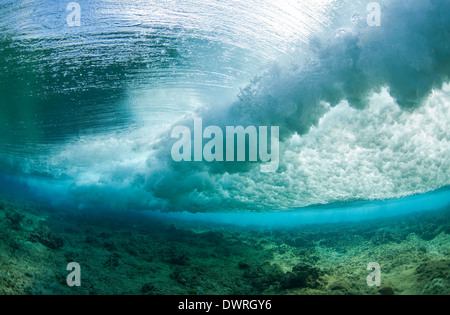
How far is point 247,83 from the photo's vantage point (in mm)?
7707

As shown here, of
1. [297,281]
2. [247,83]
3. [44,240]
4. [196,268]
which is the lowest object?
[196,268]

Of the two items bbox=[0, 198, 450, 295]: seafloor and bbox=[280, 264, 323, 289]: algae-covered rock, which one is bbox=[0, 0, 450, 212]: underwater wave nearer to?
bbox=[0, 198, 450, 295]: seafloor

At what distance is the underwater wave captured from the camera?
518 cm

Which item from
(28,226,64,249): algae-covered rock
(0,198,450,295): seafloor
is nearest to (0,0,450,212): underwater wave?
(0,198,450,295): seafloor

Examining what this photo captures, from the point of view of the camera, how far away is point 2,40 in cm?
680

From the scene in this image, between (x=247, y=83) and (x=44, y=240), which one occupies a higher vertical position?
(x=247, y=83)

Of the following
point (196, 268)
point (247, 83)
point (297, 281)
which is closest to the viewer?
point (297, 281)

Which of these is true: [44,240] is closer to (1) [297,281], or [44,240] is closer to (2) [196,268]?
(2) [196,268]

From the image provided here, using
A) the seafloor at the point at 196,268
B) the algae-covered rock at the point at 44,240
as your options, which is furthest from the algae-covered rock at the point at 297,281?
the algae-covered rock at the point at 44,240

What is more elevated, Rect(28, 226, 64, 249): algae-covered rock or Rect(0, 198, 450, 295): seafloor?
Rect(28, 226, 64, 249): algae-covered rock

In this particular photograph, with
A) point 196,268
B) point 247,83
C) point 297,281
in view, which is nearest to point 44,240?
point 196,268

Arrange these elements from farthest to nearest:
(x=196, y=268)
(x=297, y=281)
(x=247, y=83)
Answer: (x=247, y=83) < (x=196, y=268) < (x=297, y=281)

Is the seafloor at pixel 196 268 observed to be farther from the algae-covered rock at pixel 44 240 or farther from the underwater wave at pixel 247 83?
the underwater wave at pixel 247 83

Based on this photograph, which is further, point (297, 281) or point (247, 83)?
point (247, 83)
